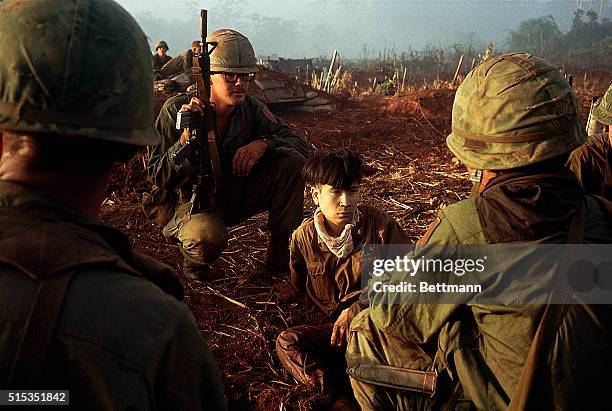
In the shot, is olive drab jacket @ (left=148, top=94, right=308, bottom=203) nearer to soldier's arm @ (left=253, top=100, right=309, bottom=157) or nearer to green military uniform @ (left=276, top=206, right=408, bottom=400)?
soldier's arm @ (left=253, top=100, right=309, bottom=157)

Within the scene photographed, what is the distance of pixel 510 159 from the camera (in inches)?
85.4

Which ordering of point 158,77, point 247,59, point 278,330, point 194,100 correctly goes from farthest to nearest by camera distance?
point 158,77 → point 247,59 → point 194,100 → point 278,330

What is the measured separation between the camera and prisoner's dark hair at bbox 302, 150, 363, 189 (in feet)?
11.5

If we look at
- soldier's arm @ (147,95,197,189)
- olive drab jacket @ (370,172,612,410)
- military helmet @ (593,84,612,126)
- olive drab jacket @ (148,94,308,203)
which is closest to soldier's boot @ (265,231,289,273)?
olive drab jacket @ (148,94,308,203)

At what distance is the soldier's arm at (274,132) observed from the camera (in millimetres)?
5172

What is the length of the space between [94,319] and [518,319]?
1.50 m

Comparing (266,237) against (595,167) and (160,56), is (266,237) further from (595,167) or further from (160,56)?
(160,56)

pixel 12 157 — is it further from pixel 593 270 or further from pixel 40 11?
pixel 593 270

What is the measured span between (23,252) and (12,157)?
274 mm

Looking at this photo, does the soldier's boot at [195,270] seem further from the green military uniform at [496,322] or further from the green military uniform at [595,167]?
the green military uniform at [595,167]

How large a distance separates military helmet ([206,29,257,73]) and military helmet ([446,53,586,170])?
9.61ft

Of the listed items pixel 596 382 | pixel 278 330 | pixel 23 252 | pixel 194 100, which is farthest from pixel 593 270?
pixel 194 100

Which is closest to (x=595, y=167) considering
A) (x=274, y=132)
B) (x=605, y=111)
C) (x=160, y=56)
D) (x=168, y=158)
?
(x=605, y=111)

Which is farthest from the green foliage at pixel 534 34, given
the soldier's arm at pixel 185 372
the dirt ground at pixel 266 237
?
the soldier's arm at pixel 185 372
